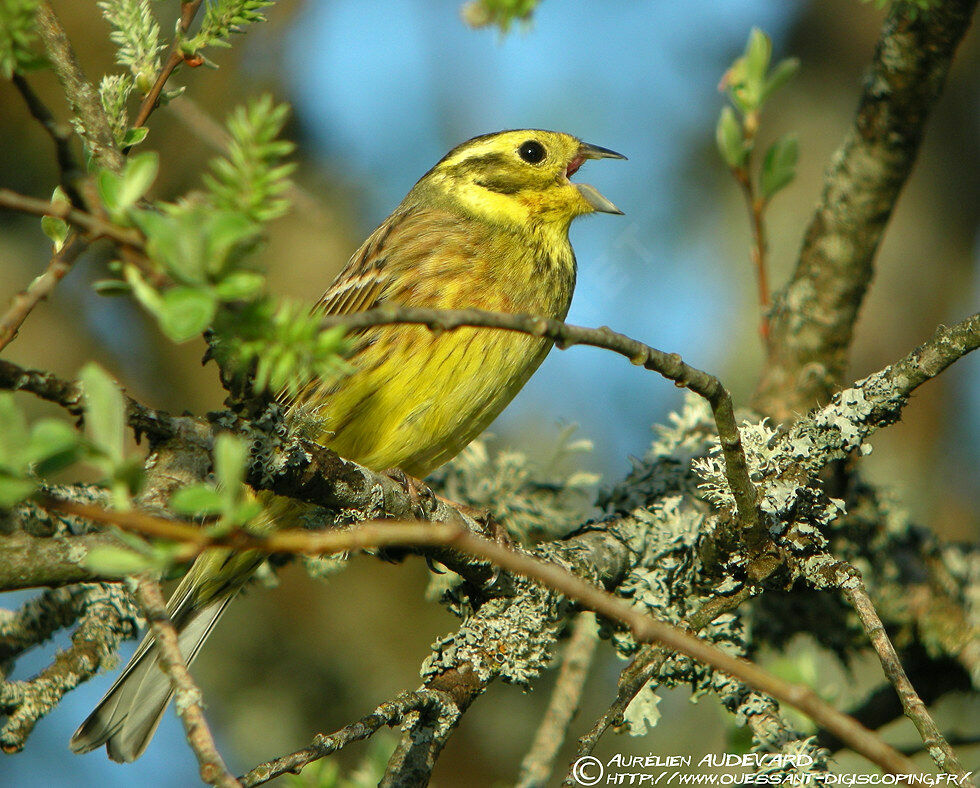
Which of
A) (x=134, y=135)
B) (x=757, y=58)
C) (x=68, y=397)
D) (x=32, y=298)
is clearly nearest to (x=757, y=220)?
(x=757, y=58)

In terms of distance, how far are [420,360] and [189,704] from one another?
213 cm

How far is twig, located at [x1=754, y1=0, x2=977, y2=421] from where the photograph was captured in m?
A: 3.27

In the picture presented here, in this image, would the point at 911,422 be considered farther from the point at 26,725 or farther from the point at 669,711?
the point at 26,725

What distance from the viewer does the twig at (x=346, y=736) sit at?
5.94 feet

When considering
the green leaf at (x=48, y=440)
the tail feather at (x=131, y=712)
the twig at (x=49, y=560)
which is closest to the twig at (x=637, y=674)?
the twig at (x=49, y=560)

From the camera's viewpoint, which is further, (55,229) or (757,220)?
(757,220)

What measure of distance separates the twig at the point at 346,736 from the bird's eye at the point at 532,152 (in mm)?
2626

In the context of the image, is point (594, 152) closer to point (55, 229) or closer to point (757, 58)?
point (757, 58)

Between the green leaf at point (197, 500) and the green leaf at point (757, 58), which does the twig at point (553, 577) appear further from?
the green leaf at point (757, 58)

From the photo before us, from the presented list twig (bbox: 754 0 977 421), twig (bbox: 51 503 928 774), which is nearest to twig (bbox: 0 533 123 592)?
twig (bbox: 51 503 928 774)

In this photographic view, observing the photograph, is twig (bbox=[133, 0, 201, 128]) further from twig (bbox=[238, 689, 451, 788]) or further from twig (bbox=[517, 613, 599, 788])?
twig (bbox=[517, 613, 599, 788])

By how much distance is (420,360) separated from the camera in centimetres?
343

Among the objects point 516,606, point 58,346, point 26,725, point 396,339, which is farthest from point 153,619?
point 58,346

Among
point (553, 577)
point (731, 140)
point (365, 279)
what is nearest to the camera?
point (553, 577)
